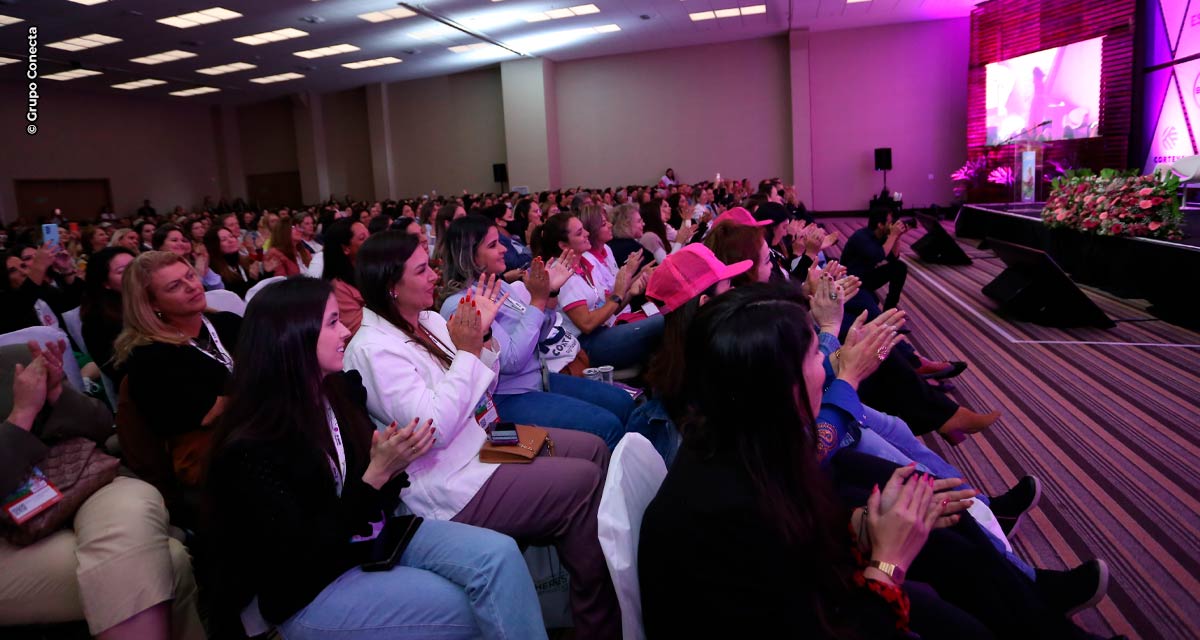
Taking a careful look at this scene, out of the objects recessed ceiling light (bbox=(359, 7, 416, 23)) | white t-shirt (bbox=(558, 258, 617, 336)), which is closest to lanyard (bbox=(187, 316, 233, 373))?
white t-shirt (bbox=(558, 258, 617, 336))

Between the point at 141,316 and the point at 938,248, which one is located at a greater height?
the point at 141,316

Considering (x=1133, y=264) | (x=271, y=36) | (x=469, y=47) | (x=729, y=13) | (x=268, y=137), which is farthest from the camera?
(x=268, y=137)

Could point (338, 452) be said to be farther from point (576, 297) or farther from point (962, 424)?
point (962, 424)

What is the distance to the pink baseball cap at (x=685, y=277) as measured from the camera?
8.27 ft

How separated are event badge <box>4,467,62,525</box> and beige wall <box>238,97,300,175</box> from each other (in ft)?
68.3

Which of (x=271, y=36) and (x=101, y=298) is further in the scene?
(x=271, y=36)

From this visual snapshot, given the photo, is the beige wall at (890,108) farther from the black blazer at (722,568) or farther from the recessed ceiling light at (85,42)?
the black blazer at (722,568)

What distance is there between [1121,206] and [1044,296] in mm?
1499

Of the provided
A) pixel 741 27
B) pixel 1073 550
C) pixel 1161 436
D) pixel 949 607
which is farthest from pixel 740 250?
pixel 741 27

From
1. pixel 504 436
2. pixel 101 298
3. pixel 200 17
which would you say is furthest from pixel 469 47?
pixel 504 436

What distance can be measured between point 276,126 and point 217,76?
5.02 meters

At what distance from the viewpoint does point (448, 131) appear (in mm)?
19094

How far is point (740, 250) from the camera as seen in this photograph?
3.01 m

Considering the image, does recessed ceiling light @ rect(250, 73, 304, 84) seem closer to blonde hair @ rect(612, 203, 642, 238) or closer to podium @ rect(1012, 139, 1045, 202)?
blonde hair @ rect(612, 203, 642, 238)
